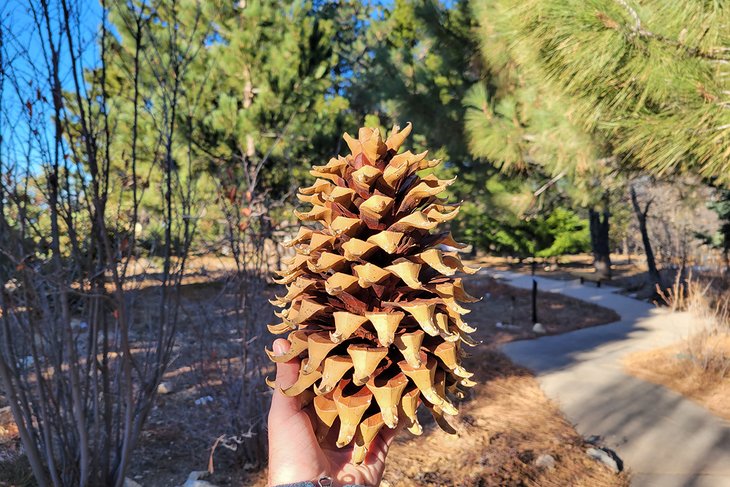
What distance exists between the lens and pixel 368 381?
0.97 meters

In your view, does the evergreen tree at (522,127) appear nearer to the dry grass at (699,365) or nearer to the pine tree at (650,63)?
the pine tree at (650,63)

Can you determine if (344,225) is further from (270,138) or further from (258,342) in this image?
(270,138)

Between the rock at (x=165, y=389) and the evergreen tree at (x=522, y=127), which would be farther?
the evergreen tree at (x=522, y=127)

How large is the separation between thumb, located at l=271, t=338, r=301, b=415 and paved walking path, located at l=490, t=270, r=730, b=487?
2740 millimetres

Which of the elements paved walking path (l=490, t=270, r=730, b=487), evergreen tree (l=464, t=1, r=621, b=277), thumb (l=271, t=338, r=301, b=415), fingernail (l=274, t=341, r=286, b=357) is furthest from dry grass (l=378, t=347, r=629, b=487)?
evergreen tree (l=464, t=1, r=621, b=277)

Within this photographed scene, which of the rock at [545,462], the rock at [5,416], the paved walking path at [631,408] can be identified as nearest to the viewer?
the rock at [545,462]

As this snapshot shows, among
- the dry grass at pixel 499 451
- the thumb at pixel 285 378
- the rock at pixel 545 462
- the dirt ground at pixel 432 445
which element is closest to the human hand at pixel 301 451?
the thumb at pixel 285 378

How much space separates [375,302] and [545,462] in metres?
2.62

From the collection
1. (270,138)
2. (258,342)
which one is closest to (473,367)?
(258,342)

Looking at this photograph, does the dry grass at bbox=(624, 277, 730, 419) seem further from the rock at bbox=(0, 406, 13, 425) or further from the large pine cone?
the rock at bbox=(0, 406, 13, 425)

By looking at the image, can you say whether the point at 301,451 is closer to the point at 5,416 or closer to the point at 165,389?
the point at 5,416

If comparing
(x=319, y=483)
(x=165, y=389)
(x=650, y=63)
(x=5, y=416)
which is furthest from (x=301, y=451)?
(x=165, y=389)

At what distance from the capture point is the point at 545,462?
3025 millimetres

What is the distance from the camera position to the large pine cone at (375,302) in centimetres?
96
